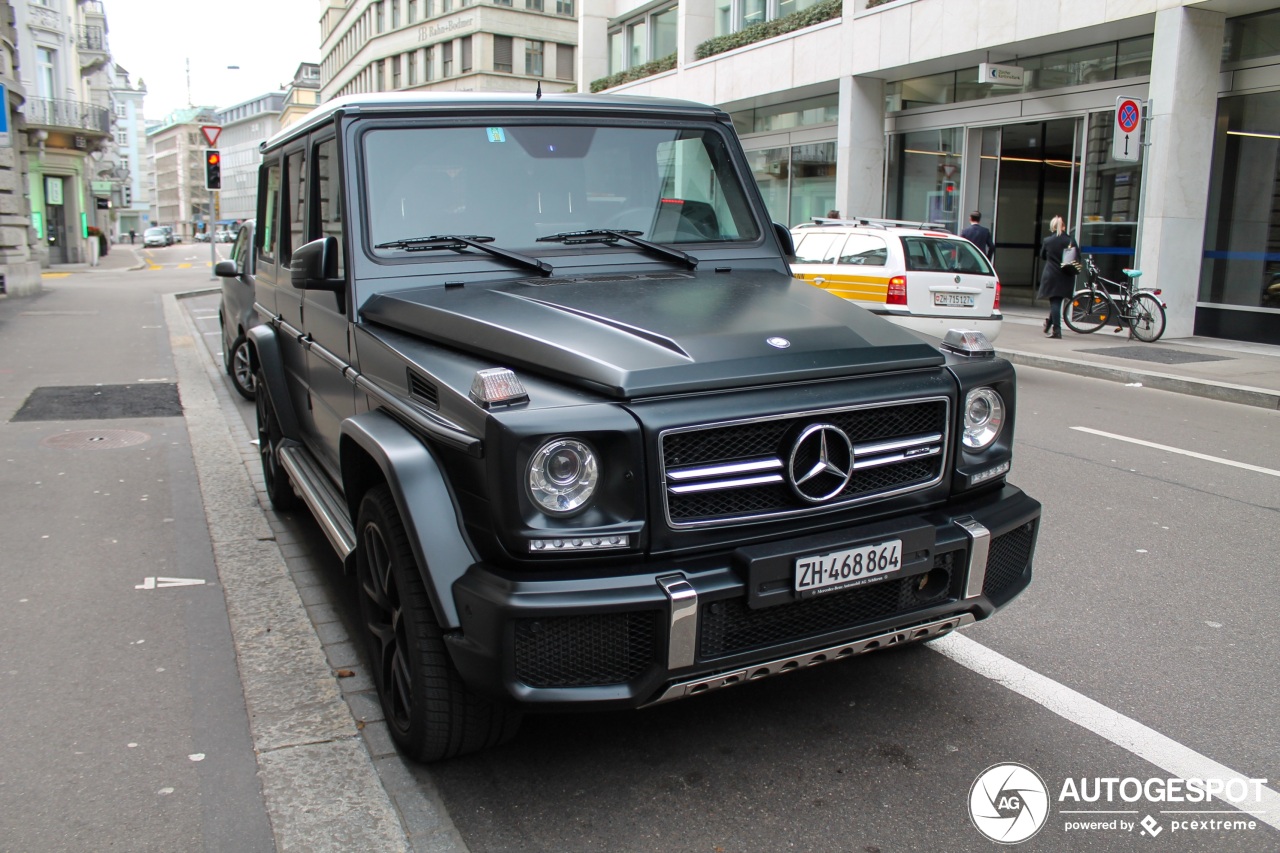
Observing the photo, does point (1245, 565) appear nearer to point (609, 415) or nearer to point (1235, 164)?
point (609, 415)

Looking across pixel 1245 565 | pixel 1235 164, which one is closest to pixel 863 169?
pixel 1235 164

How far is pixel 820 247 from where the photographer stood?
1409cm

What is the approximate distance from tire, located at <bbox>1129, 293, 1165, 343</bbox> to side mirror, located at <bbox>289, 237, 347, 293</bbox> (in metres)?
14.4

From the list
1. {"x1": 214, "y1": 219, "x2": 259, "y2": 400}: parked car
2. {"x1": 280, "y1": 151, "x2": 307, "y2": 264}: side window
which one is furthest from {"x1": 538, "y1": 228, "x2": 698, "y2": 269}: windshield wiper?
{"x1": 214, "y1": 219, "x2": 259, "y2": 400}: parked car

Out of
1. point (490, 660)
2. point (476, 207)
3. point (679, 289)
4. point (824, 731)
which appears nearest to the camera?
point (490, 660)

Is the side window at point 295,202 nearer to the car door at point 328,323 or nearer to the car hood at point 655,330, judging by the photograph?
the car door at point 328,323

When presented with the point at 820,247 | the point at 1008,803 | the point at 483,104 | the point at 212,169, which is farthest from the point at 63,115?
the point at 1008,803

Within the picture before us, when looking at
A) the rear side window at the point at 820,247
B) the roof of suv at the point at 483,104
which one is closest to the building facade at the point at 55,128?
the rear side window at the point at 820,247

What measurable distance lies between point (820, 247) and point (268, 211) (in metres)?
9.34

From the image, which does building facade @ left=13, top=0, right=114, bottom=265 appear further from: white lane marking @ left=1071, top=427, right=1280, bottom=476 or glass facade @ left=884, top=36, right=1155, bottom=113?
white lane marking @ left=1071, top=427, right=1280, bottom=476

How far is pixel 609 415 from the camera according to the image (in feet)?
9.13

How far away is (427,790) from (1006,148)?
68.4ft

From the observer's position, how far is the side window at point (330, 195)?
4.02m

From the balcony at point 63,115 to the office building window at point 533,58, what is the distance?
2661 cm
